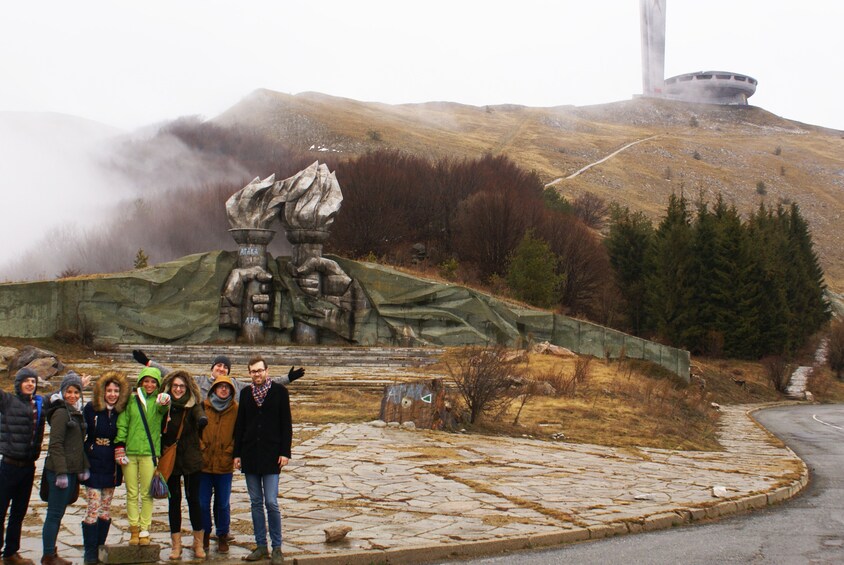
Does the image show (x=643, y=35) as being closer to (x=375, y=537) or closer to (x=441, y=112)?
(x=441, y=112)

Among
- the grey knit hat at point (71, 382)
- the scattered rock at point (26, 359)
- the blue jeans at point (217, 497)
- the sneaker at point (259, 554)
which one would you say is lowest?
the scattered rock at point (26, 359)

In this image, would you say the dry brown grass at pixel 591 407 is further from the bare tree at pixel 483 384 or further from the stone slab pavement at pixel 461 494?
the stone slab pavement at pixel 461 494

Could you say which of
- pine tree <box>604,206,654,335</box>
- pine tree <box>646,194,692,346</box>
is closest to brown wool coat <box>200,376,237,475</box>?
pine tree <box>646,194,692,346</box>

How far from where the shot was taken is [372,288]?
27844mm

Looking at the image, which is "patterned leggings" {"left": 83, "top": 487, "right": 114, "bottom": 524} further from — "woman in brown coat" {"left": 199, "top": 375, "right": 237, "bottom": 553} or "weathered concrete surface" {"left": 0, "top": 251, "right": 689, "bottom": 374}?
"weathered concrete surface" {"left": 0, "top": 251, "right": 689, "bottom": 374}

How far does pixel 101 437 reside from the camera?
6.59 metres

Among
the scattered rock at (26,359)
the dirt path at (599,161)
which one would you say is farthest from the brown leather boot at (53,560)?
the dirt path at (599,161)

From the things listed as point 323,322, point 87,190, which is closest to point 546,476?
point 323,322

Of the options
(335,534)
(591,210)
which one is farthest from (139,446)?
(591,210)

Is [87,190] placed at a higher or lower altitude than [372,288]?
higher

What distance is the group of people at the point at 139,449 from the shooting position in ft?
21.3

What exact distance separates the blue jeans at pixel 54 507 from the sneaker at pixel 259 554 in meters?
1.28

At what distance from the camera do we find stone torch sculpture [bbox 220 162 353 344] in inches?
1049

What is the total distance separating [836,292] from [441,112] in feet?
210
